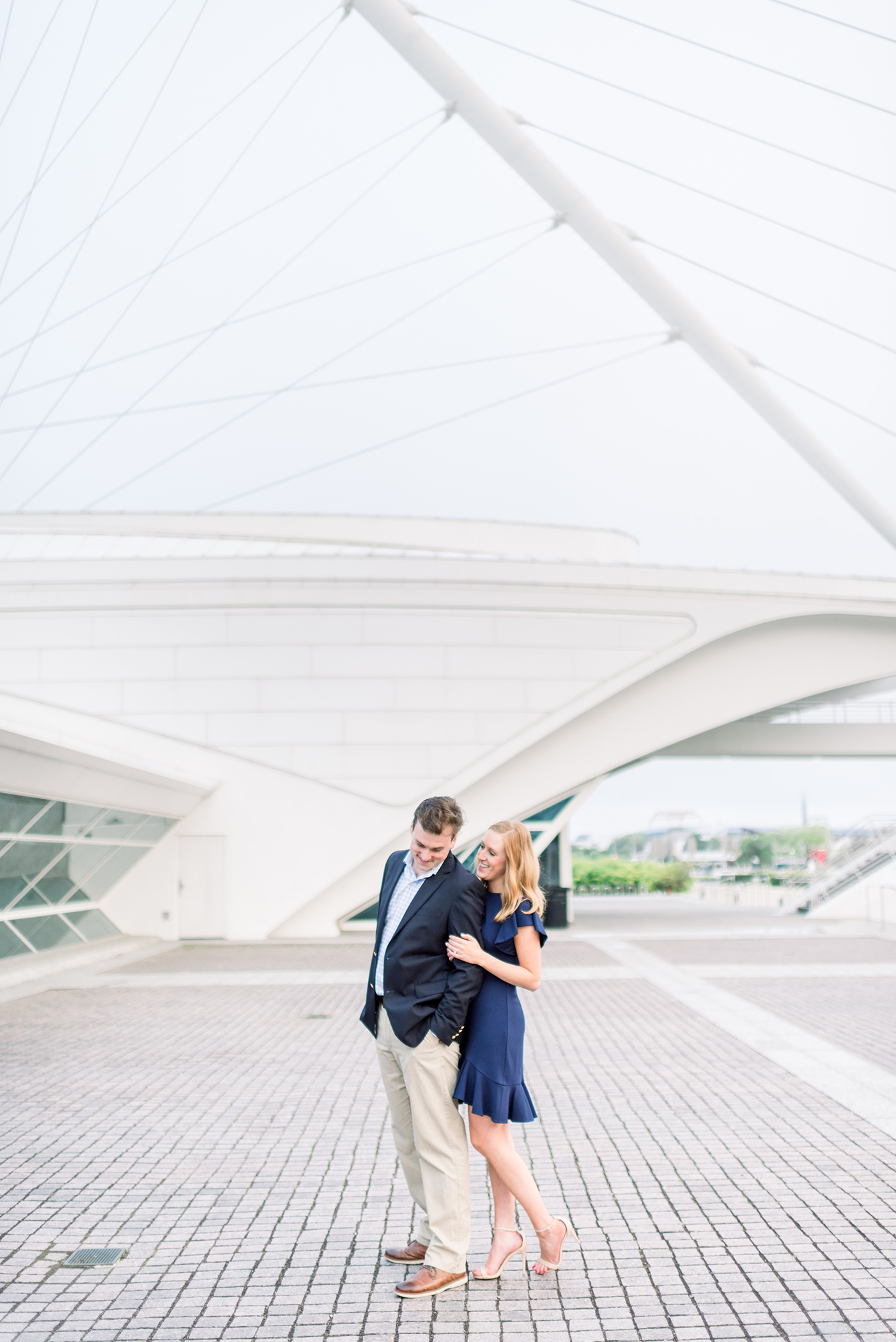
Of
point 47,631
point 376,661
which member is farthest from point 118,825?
point 376,661

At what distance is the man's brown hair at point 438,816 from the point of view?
14.2 feet

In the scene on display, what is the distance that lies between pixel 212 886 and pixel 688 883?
34.3 meters

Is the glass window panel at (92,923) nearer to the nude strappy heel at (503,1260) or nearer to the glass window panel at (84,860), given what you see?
the glass window panel at (84,860)

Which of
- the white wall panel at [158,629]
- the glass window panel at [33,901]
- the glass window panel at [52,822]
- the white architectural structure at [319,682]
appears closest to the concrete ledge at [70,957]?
the glass window panel at [33,901]

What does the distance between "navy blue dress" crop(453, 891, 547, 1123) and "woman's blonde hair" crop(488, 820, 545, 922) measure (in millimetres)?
67

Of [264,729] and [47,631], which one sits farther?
[47,631]

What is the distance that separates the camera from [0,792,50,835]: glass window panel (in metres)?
13.9

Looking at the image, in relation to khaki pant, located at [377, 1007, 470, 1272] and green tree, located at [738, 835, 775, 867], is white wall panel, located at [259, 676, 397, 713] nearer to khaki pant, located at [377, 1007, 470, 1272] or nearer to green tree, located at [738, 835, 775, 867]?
khaki pant, located at [377, 1007, 470, 1272]

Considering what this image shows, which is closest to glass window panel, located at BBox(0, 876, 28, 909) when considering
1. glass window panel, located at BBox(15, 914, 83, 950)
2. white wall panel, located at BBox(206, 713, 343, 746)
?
glass window panel, located at BBox(15, 914, 83, 950)

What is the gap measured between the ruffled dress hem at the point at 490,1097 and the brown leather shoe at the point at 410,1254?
29.5 inches

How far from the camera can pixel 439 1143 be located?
4.32 metres

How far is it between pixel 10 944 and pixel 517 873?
12.6 m

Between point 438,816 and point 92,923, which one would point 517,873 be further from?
point 92,923

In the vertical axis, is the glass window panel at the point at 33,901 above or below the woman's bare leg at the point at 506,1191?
above
